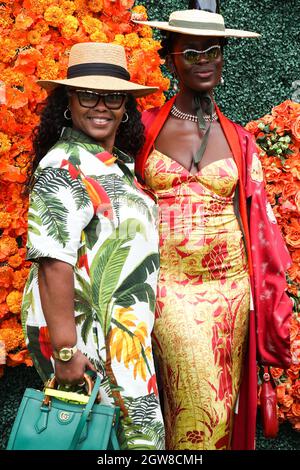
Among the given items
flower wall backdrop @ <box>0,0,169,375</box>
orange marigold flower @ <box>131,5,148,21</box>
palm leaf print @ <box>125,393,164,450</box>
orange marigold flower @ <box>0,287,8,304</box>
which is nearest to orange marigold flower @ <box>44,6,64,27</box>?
flower wall backdrop @ <box>0,0,169,375</box>

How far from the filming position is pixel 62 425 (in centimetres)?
318

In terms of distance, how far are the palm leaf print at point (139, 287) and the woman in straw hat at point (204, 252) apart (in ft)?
1.62

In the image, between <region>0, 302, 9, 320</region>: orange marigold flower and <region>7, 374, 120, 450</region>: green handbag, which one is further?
<region>0, 302, 9, 320</region>: orange marigold flower

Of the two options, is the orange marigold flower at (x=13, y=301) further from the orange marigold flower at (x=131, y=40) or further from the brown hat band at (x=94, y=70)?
the orange marigold flower at (x=131, y=40)

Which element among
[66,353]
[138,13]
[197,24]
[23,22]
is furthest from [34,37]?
[66,353]

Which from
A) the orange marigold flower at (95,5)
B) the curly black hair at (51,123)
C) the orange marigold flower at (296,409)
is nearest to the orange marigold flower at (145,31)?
the orange marigold flower at (95,5)

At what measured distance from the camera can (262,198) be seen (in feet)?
13.9

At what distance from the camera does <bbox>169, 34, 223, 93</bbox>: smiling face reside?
409 cm

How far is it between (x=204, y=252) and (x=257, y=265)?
0.30m

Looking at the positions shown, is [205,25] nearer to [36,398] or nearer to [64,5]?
[64,5]

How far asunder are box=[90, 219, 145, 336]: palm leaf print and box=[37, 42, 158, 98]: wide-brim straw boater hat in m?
0.57

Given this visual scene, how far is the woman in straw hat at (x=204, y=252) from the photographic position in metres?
4.05

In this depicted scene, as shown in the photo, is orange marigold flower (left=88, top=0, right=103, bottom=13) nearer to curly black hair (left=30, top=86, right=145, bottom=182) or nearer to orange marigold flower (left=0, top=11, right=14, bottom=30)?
orange marigold flower (left=0, top=11, right=14, bottom=30)
